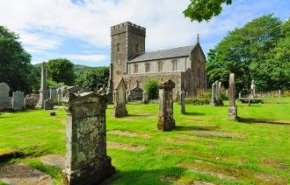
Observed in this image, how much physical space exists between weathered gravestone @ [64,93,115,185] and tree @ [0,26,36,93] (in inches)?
1575

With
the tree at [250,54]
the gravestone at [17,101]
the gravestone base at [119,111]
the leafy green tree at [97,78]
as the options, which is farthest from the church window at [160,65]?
the gravestone base at [119,111]

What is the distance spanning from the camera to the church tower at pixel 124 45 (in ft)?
191

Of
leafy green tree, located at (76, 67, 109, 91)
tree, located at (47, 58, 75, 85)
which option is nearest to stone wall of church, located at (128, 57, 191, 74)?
leafy green tree, located at (76, 67, 109, 91)

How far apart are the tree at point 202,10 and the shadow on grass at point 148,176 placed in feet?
18.0

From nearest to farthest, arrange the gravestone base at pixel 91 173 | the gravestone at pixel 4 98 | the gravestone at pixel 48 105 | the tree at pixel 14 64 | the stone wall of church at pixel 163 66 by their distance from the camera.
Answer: the gravestone base at pixel 91 173, the gravestone at pixel 4 98, the gravestone at pixel 48 105, the tree at pixel 14 64, the stone wall of church at pixel 163 66

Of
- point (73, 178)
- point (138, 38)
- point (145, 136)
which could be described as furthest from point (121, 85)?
Result: point (138, 38)

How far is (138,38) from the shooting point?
60.4m

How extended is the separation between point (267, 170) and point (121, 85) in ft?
38.1

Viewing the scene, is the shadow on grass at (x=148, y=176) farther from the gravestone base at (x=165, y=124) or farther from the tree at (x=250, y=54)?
the tree at (x=250, y=54)

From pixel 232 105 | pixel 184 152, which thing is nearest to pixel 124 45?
pixel 232 105

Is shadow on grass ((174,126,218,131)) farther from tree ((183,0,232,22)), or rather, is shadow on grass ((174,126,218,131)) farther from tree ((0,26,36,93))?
tree ((0,26,36,93))

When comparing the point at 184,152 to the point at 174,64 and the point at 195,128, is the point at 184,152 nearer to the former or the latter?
the point at 195,128

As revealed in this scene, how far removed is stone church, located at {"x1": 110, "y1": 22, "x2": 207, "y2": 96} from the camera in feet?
155

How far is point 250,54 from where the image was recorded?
172 feet
